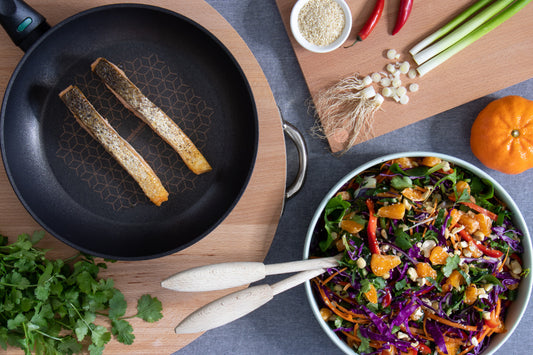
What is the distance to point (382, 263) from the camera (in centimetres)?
116

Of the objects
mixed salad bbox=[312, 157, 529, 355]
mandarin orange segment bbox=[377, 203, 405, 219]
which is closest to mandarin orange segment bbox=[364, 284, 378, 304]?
mixed salad bbox=[312, 157, 529, 355]

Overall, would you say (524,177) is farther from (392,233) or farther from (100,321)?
(100,321)

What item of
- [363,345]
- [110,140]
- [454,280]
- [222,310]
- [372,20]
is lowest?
[363,345]

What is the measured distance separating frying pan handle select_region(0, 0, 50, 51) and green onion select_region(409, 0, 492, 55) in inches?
46.0

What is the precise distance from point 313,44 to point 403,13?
0.31 meters

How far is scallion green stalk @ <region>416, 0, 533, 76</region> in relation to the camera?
133 centimetres

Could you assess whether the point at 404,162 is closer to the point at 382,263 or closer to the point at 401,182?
the point at 401,182

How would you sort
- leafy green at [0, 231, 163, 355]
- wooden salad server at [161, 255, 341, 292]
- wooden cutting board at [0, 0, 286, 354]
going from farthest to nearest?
wooden cutting board at [0, 0, 286, 354] → leafy green at [0, 231, 163, 355] → wooden salad server at [161, 255, 341, 292]

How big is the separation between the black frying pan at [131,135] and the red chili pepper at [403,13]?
23.0 inches

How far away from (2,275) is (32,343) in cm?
21

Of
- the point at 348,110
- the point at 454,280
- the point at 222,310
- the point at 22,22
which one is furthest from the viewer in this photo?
the point at 348,110

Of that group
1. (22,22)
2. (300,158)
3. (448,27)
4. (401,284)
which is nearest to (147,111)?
(22,22)

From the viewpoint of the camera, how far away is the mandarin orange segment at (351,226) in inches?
47.4

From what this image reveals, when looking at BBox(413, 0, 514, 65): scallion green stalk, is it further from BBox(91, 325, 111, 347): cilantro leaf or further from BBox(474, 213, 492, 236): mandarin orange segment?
BBox(91, 325, 111, 347): cilantro leaf
